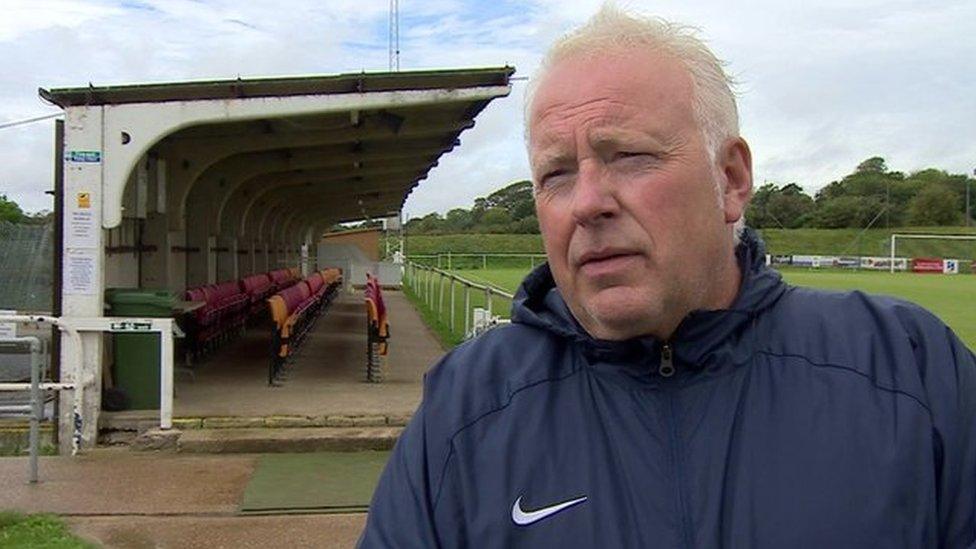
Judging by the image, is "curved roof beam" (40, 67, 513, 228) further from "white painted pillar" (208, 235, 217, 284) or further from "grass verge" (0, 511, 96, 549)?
"white painted pillar" (208, 235, 217, 284)

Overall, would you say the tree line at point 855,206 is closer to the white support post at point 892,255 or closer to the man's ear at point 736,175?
the white support post at point 892,255

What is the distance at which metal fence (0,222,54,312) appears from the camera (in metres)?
11.7

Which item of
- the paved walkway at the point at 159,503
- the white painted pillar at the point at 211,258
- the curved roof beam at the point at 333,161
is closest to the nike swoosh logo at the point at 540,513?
the paved walkway at the point at 159,503

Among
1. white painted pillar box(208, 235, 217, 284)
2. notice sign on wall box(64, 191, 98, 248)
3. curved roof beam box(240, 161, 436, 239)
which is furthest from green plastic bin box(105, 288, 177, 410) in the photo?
curved roof beam box(240, 161, 436, 239)

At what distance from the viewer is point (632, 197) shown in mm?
1622

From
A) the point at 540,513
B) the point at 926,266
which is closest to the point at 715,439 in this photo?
the point at 540,513

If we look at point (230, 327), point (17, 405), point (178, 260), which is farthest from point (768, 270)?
point (230, 327)

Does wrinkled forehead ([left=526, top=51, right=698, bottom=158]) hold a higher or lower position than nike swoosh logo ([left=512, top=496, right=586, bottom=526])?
higher

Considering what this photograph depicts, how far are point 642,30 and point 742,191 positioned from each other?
0.32 m

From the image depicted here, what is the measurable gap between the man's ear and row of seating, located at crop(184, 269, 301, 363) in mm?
10431

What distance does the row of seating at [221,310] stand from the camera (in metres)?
12.3

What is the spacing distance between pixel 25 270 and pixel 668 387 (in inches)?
457

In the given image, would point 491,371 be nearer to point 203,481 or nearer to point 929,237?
point 203,481

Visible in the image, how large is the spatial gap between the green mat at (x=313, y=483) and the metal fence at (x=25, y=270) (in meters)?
5.46
